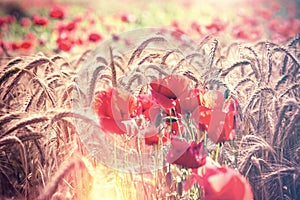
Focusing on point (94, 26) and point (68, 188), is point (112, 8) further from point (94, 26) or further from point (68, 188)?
point (68, 188)

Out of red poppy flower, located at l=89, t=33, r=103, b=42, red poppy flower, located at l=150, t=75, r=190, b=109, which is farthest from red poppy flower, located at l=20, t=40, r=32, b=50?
red poppy flower, located at l=150, t=75, r=190, b=109

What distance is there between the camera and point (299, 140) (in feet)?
4.49

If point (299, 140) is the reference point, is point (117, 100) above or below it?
above

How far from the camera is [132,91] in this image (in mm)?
1076

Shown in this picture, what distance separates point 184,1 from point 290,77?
Result: 15.0 inches

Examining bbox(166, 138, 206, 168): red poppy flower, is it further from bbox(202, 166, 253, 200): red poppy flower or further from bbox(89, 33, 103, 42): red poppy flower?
bbox(89, 33, 103, 42): red poppy flower

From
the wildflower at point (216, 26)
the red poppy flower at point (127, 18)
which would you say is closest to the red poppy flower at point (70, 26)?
the red poppy flower at point (127, 18)

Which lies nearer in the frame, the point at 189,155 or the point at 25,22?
the point at 189,155

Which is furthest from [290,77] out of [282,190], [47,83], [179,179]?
[47,83]

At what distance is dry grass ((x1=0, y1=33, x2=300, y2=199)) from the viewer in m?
1.01

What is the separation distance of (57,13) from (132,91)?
0.27m

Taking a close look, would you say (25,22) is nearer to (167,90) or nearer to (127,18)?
(127,18)

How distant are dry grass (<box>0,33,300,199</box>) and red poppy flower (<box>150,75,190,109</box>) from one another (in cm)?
9

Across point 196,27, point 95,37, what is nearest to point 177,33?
point 196,27
